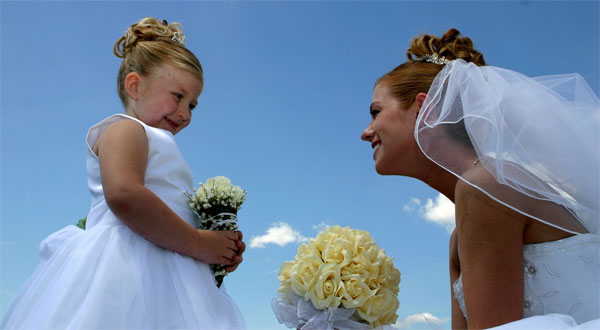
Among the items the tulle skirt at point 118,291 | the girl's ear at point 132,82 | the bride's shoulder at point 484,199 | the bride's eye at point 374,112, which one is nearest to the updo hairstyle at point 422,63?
the bride's eye at point 374,112

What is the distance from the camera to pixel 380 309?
10.8 ft

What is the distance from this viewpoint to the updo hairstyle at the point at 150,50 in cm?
418

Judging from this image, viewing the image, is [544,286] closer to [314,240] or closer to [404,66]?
[314,240]

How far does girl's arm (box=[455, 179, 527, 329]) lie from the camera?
2912 mm

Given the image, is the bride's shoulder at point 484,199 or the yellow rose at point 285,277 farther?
the yellow rose at point 285,277

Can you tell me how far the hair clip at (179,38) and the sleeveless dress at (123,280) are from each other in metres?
1.28

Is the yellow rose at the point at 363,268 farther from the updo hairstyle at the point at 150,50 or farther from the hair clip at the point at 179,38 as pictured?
the hair clip at the point at 179,38

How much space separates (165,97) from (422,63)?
2.26m

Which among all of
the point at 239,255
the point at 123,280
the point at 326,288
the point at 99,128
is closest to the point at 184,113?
the point at 99,128

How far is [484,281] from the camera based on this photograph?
294 centimetres

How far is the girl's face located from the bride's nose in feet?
4.95

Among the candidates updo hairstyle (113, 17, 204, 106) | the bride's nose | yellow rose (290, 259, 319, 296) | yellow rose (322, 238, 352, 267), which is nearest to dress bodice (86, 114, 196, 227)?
updo hairstyle (113, 17, 204, 106)

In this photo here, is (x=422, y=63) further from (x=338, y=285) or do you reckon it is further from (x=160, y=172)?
(x=160, y=172)

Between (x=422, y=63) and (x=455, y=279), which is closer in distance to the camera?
(x=455, y=279)
